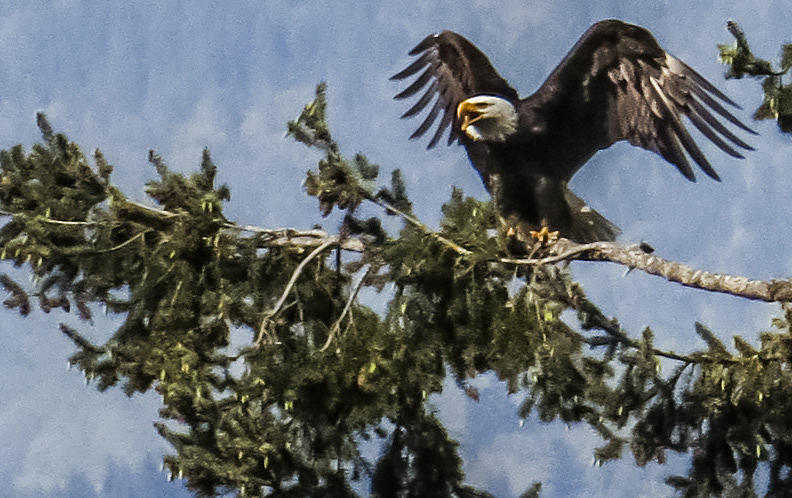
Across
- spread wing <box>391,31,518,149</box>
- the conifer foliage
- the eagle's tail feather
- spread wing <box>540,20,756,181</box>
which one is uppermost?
spread wing <box>391,31,518,149</box>

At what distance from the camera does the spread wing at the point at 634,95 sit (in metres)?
6.91

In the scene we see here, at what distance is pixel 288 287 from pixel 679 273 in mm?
1925

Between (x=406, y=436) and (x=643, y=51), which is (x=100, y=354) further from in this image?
(x=643, y=51)

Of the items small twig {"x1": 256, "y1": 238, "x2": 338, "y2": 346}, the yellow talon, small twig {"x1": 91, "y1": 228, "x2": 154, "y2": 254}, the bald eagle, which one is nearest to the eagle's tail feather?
the bald eagle

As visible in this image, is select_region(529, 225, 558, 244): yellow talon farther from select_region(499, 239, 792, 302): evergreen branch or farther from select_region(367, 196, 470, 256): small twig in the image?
select_region(367, 196, 470, 256): small twig

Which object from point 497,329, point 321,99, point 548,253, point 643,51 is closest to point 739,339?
point 548,253

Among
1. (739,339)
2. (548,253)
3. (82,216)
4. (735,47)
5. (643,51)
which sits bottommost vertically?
(739,339)

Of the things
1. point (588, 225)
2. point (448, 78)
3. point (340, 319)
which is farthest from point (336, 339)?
point (448, 78)

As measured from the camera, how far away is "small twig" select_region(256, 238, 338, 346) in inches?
218

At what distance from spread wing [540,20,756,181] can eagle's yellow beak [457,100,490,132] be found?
0.39 metres

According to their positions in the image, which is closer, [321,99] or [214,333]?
[321,99]

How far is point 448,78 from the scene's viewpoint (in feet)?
30.0

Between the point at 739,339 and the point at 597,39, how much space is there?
225cm

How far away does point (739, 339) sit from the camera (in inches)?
241
